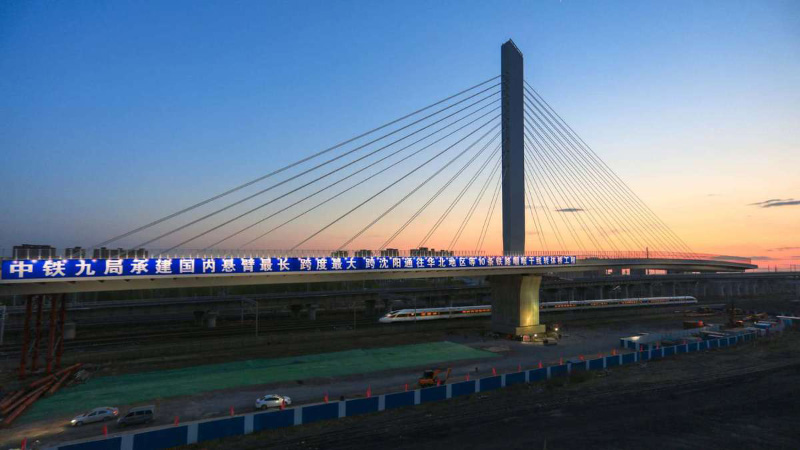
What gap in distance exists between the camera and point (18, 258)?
25.8 metres

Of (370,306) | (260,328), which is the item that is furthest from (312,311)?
(260,328)

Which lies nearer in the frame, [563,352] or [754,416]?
[754,416]

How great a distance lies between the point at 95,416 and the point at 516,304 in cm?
4436

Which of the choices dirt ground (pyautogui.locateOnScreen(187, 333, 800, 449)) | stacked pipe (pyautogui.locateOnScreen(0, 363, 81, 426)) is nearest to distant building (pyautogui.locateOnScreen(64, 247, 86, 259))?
stacked pipe (pyautogui.locateOnScreen(0, 363, 81, 426))

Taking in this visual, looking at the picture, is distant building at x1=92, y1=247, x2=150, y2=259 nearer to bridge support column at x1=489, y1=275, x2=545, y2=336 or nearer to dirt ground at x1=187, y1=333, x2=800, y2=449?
dirt ground at x1=187, y1=333, x2=800, y2=449

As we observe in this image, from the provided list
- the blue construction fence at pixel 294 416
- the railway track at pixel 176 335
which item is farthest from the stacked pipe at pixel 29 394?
the railway track at pixel 176 335

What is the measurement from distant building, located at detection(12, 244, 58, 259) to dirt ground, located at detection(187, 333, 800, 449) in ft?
58.2

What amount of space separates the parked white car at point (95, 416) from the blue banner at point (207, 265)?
8759 millimetres

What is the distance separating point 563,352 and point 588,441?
25.2 metres

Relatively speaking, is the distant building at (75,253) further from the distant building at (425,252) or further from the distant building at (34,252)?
the distant building at (425,252)

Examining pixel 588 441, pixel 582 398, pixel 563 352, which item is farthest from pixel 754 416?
pixel 563 352

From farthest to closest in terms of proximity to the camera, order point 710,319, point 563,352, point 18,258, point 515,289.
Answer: point 710,319
point 515,289
point 563,352
point 18,258

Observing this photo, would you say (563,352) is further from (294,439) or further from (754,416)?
(294,439)

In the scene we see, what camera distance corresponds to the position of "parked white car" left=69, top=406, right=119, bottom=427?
22875 mm
